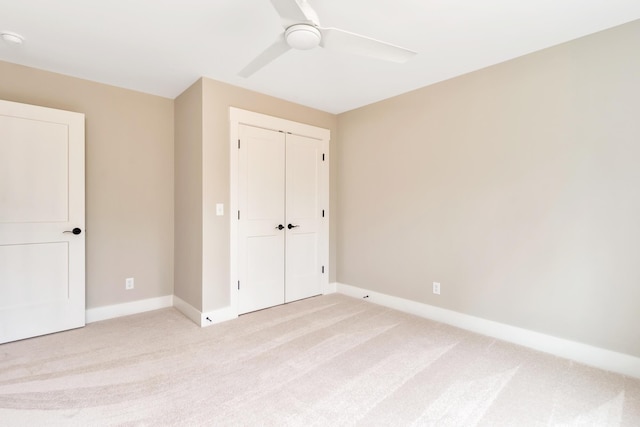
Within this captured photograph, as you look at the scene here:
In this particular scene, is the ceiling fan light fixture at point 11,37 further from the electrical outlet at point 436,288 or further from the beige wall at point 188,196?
the electrical outlet at point 436,288

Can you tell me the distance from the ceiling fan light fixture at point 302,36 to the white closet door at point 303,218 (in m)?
2.02

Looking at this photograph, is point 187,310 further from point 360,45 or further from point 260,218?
point 360,45

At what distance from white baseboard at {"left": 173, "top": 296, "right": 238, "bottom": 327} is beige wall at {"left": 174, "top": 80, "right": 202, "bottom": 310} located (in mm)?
64

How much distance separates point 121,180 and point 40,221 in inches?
31.1

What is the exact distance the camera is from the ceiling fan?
147 cm

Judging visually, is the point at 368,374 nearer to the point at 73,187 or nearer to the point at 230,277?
the point at 230,277

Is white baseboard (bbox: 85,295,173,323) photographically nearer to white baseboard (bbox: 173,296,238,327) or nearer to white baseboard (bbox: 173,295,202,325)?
white baseboard (bbox: 173,295,202,325)

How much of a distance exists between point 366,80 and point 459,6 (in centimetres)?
120

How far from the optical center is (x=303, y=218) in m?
3.89

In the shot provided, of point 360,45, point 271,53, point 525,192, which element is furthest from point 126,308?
point 525,192

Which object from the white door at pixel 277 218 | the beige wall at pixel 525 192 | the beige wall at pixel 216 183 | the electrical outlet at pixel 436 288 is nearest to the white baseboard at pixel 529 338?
the beige wall at pixel 525 192

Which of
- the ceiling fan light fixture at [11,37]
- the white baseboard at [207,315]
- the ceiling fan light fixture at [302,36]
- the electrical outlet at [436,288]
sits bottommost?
the white baseboard at [207,315]

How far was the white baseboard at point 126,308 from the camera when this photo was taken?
3.09m

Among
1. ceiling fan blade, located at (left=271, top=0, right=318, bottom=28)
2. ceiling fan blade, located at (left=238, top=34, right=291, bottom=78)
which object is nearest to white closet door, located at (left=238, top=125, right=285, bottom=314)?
ceiling fan blade, located at (left=238, top=34, right=291, bottom=78)
